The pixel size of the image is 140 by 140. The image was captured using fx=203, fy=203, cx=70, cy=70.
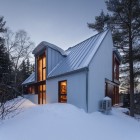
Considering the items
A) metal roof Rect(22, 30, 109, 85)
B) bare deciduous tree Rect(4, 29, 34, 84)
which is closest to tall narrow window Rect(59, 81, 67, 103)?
metal roof Rect(22, 30, 109, 85)

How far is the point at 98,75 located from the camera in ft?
40.2

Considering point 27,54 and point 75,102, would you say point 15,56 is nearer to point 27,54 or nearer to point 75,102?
point 27,54

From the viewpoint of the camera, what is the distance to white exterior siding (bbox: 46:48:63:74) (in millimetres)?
16469

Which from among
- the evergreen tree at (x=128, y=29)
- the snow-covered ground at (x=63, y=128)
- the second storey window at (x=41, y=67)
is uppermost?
the evergreen tree at (x=128, y=29)

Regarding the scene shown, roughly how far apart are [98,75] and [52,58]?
5.53 meters

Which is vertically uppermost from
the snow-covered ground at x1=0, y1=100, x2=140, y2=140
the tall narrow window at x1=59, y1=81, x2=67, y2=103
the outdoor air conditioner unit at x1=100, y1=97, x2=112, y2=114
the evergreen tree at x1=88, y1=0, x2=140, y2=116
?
the evergreen tree at x1=88, y1=0, x2=140, y2=116

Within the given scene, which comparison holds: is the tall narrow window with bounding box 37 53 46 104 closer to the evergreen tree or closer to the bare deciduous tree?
the evergreen tree

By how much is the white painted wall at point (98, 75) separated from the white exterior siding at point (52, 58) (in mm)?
4352

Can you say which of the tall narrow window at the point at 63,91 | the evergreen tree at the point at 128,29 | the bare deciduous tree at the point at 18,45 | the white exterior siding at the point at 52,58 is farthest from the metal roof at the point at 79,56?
the bare deciduous tree at the point at 18,45

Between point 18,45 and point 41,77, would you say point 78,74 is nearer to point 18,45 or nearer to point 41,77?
point 41,77

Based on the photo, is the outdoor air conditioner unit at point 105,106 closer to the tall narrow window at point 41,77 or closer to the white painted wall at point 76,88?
the white painted wall at point 76,88

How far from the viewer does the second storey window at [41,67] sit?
17531mm

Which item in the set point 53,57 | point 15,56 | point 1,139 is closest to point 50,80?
point 53,57

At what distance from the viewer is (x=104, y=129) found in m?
8.72
